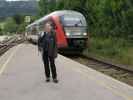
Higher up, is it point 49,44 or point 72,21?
point 72,21

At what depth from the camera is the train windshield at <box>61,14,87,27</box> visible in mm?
24384

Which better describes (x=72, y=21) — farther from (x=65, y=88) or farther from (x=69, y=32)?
(x=65, y=88)

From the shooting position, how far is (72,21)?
24.6 metres

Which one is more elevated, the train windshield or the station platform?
the train windshield

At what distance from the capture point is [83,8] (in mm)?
45594

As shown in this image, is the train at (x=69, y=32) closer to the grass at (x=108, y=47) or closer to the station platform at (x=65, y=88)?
the grass at (x=108, y=47)

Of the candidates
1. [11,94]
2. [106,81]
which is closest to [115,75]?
[106,81]

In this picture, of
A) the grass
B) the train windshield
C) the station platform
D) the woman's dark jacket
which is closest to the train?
the train windshield

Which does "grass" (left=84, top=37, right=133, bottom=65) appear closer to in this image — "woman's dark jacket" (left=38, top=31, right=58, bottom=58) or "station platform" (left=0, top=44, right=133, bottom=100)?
"station platform" (left=0, top=44, right=133, bottom=100)

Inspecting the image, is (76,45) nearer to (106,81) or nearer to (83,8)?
(106,81)

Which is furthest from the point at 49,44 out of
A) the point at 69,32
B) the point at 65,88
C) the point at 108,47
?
the point at 108,47

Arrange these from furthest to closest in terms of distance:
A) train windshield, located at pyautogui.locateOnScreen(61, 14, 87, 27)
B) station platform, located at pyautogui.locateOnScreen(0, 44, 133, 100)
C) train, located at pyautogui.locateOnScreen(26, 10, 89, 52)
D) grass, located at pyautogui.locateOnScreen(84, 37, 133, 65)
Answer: train windshield, located at pyautogui.locateOnScreen(61, 14, 87, 27) → grass, located at pyautogui.locateOnScreen(84, 37, 133, 65) → train, located at pyautogui.locateOnScreen(26, 10, 89, 52) → station platform, located at pyautogui.locateOnScreen(0, 44, 133, 100)

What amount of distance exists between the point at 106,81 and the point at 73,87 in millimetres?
1529

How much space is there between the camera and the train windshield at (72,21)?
2438cm
